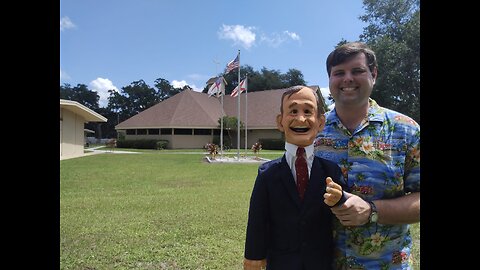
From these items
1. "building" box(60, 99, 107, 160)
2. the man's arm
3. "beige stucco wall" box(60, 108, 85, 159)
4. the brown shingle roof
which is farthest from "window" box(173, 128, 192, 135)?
the man's arm

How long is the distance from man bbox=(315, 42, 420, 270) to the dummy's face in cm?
14

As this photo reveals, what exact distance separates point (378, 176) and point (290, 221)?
391mm

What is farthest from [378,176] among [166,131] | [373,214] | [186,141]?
[166,131]

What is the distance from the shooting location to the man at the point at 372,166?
1.46 meters

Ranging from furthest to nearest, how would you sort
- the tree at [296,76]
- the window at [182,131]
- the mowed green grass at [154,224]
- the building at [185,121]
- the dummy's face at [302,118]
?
the window at [182,131], the building at [185,121], the mowed green grass at [154,224], the tree at [296,76], the dummy's face at [302,118]

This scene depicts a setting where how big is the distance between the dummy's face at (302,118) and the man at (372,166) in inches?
5.3

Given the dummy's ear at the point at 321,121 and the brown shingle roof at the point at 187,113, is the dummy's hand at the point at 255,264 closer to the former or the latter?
the dummy's ear at the point at 321,121

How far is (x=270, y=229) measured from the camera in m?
1.50

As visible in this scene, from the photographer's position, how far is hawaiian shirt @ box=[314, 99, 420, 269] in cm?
148

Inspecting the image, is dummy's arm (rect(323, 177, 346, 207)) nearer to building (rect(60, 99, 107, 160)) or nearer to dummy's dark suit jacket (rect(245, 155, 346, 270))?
dummy's dark suit jacket (rect(245, 155, 346, 270))

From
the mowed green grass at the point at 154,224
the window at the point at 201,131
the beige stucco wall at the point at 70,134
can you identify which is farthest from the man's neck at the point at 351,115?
the window at the point at 201,131
